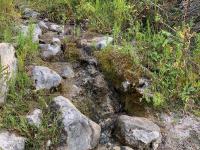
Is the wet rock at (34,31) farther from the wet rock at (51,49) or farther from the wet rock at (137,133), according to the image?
the wet rock at (137,133)

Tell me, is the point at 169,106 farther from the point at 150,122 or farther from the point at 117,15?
the point at 117,15

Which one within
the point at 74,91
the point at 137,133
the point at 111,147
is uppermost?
the point at 74,91

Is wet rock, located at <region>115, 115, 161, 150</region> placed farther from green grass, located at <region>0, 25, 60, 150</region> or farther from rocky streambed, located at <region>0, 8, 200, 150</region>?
green grass, located at <region>0, 25, 60, 150</region>

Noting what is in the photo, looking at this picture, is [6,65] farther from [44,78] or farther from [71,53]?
[71,53]

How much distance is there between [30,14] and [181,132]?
2.53 metres

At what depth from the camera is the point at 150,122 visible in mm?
4043

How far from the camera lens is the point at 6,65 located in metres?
3.89

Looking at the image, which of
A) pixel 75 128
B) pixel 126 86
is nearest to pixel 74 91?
pixel 126 86

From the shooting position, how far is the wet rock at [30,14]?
5.35 metres

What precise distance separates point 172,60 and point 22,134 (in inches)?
73.7

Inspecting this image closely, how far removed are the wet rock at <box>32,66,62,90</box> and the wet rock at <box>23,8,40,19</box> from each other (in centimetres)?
132

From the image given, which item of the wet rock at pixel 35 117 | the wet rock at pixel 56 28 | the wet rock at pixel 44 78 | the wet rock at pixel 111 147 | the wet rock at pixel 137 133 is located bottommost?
the wet rock at pixel 111 147

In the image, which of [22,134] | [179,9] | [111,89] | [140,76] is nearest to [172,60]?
[140,76]

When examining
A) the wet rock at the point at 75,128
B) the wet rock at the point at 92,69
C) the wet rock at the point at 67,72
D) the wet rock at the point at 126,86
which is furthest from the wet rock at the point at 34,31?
the wet rock at the point at 126,86
